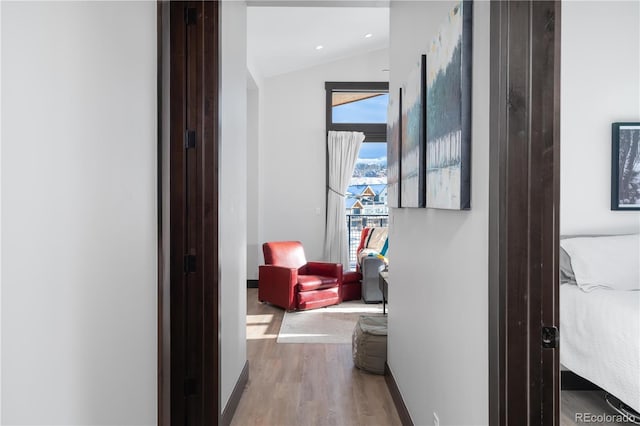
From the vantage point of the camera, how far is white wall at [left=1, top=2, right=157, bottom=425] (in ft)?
2.44

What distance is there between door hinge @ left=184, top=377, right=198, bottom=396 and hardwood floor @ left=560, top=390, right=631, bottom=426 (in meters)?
2.02

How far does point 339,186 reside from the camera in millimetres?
6719

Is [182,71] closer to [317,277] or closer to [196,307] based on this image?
[196,307]

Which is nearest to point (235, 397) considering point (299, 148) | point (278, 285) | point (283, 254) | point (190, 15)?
point (190, 15)

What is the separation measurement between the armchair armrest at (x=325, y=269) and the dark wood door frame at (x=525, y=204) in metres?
4.33

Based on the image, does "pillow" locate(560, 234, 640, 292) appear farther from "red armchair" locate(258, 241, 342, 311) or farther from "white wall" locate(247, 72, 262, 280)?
"white wall" locate(247, 72, 262, 280)

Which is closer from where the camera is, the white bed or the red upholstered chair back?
the white bed

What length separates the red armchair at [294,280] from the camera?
5.11m

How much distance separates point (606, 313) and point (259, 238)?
493cm

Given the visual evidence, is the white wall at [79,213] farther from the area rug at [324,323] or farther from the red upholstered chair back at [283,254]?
the red upholstered chair back at [283,254]

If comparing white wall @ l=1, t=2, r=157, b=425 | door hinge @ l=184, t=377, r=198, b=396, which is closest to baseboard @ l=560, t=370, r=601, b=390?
door hinge @ l=184, t=377, r=198, b=396

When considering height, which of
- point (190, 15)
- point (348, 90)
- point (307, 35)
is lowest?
point (190, 15)

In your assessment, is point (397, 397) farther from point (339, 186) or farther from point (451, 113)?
point (339, 186)

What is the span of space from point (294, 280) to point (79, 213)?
4.25 metres
